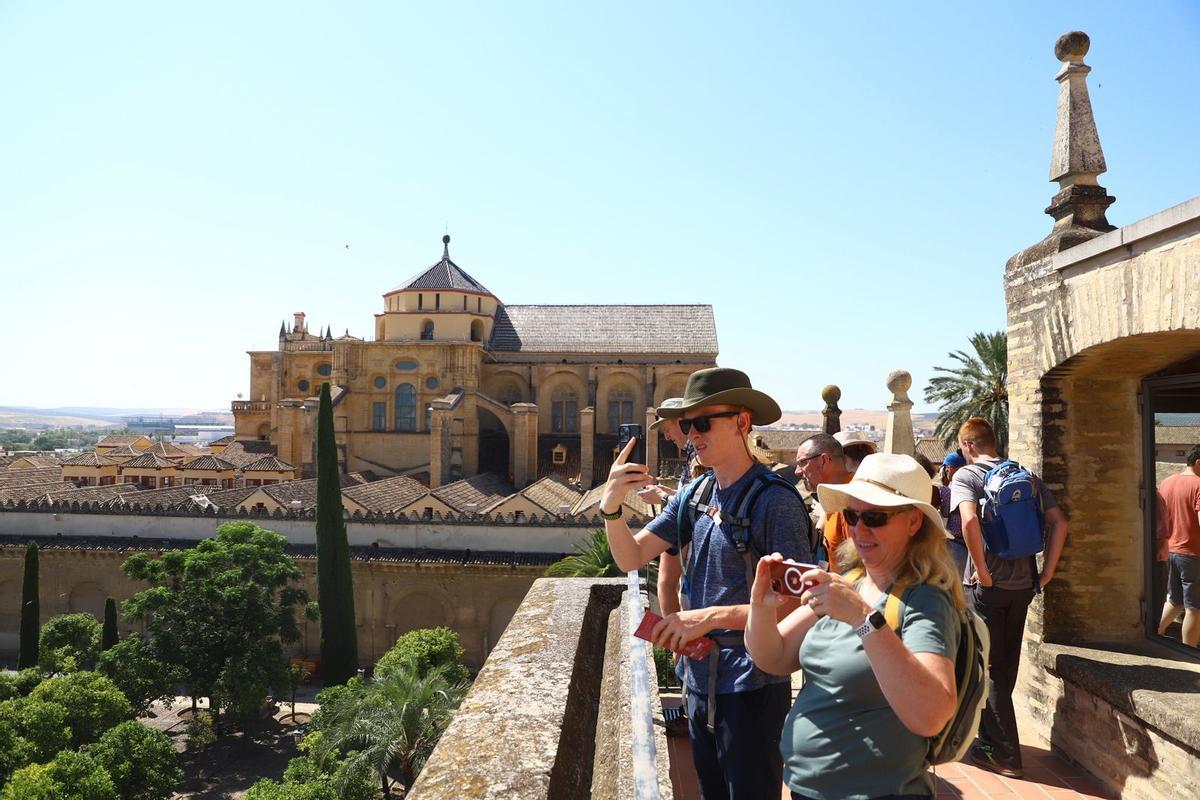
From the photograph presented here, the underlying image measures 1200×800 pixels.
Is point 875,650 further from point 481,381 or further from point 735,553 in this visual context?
point 481,381

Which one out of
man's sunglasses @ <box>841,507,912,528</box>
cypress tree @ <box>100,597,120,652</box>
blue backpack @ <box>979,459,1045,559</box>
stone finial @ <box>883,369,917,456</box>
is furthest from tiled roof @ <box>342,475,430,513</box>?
man's sunglasses @ <box>841,507,912,528</box>

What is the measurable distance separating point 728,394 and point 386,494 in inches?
1040

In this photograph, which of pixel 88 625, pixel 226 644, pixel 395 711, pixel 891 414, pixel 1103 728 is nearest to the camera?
pixel 1103 728

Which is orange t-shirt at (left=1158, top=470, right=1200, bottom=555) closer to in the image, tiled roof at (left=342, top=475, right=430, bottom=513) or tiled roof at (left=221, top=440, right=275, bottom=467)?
tiled roof at (left=342, top=475, right=430, bottom=513)

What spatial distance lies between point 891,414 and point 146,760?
49.0ft

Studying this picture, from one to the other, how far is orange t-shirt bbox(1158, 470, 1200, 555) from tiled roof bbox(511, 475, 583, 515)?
19985 millimetres

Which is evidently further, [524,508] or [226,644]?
[524,508]

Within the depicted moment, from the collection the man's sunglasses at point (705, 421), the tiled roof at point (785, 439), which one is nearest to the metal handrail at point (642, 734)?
the man's sunglasses at point (705, 421)

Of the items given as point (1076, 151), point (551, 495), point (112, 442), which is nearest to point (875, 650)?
point (1076, 151)

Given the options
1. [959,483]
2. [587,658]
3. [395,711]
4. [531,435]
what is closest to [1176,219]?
[959,483]

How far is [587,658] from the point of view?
408cm

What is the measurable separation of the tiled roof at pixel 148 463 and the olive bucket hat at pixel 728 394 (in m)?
39.8

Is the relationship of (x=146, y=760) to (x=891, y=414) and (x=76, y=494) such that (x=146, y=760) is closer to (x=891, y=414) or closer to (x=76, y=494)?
(x=891, y=414)

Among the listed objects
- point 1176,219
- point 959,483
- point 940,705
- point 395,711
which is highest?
point 1176,219
